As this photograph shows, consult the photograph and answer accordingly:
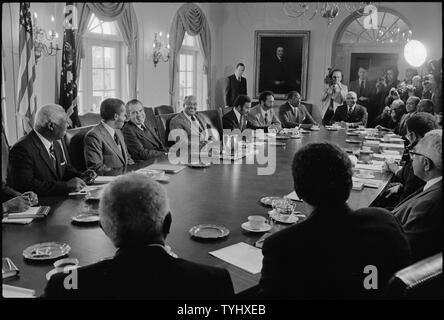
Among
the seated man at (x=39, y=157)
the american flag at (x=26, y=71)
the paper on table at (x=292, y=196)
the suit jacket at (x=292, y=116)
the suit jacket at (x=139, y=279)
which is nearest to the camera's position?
the suit jacket at (x=139, y=279)

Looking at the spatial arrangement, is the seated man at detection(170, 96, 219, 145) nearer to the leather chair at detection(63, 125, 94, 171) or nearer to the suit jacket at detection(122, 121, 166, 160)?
the suit jacket at detection(122, 121, 166, 160)

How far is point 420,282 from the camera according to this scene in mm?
1366

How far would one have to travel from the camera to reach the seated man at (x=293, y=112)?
7398 millimetres

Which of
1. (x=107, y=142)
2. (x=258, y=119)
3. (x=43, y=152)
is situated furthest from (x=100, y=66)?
(x=43, y=152)

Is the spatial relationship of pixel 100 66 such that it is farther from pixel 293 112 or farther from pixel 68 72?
pixel 293 112

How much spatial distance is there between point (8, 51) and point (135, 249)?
14.1ft

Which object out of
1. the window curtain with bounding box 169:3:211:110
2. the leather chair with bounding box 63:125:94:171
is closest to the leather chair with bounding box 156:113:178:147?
the leather chair with bounding box 63:125:94:171

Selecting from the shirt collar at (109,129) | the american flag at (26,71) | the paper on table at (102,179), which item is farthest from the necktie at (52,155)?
the american flag at (26,71)

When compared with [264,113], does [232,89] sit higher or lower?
higher

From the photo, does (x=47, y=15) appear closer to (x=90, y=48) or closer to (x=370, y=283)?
(x=90, y=48)

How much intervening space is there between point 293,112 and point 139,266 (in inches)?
251

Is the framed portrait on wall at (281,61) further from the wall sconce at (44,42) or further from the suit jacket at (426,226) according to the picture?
the suit jacket at (426,226)

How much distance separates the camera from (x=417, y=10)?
8820 millimetres

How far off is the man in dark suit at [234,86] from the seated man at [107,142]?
228 inches
